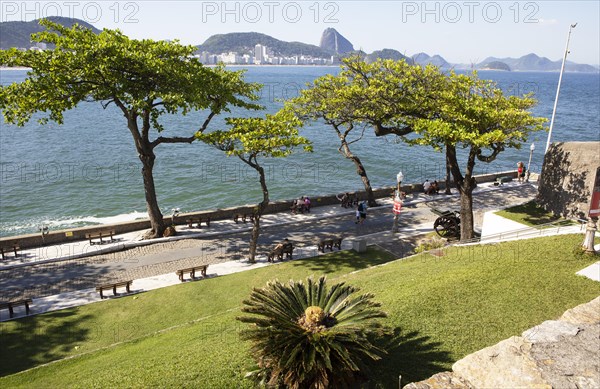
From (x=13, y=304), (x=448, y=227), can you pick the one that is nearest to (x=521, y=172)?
(x=448, y=227)

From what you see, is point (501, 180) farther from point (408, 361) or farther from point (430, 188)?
point (408, 361)

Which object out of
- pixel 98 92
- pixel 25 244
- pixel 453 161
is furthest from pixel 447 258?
pixel 25 244

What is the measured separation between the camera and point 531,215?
20906 millimetres

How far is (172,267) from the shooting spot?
64.6ft

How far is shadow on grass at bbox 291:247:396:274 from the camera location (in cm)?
1884

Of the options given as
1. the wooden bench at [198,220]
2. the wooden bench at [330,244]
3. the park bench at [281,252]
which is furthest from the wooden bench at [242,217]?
the wooden bench at [330,244]

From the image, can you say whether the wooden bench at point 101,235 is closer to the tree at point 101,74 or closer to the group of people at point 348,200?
the tree at point 101,74

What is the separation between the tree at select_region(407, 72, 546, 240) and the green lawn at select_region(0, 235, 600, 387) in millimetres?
4540

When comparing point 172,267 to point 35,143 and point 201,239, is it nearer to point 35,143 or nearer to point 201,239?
point 201,239

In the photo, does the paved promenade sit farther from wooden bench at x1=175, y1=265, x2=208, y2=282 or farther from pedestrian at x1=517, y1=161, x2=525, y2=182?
pedestrian at x1=517, y1=161, x2=525, y2=182

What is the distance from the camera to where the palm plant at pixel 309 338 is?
7.39m

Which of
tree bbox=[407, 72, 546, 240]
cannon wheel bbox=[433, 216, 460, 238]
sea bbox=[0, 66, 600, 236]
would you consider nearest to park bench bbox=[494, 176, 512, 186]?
sea bbox=[0, 66, 600, 236]

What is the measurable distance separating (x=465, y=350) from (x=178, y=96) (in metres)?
16.2

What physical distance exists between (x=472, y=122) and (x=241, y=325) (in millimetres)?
13332
